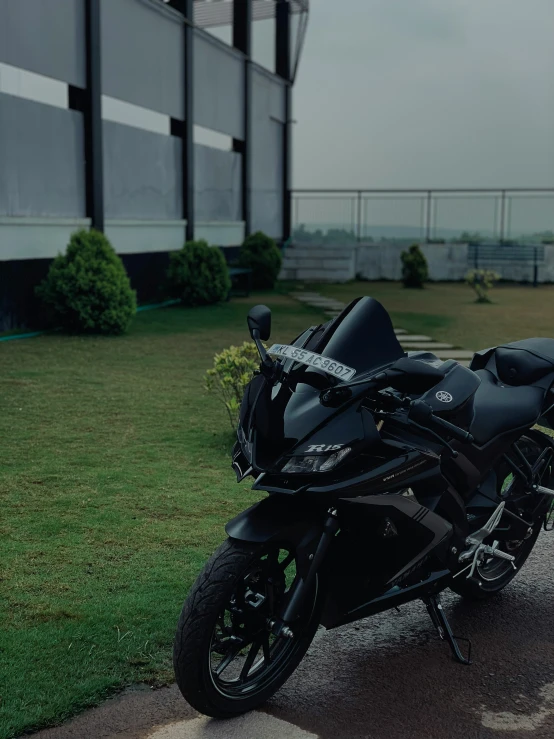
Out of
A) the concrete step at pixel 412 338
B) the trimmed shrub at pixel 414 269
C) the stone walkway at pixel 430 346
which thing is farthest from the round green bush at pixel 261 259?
the concrete step at pixel 412 338

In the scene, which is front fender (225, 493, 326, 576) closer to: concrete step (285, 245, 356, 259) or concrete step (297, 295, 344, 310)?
concrete step (297, 295, 344, 310)

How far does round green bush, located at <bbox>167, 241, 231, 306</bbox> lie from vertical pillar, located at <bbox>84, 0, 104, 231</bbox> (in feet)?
7.88

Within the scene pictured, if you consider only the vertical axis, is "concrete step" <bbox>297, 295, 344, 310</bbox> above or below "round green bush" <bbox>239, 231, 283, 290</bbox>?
below

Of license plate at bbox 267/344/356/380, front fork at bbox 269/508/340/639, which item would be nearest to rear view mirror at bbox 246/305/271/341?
license plate at bbox 267/344/356/380

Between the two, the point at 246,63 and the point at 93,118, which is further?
the point at 246,63

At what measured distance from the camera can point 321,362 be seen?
246 cm

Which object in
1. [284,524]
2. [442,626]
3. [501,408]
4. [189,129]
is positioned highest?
[189,129]

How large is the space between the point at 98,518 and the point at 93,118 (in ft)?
33.1

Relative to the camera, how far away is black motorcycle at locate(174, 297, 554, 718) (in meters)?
2.48

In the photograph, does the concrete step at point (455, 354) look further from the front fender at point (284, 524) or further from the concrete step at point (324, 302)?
the front fender at point (284, 524)

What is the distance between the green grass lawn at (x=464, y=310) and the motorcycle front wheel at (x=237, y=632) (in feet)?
27.6

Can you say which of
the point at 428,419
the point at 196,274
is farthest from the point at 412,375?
the point at 196,274

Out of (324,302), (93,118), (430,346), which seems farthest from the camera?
(324,302)

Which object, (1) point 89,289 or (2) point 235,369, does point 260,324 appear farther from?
(1) point 89,289
